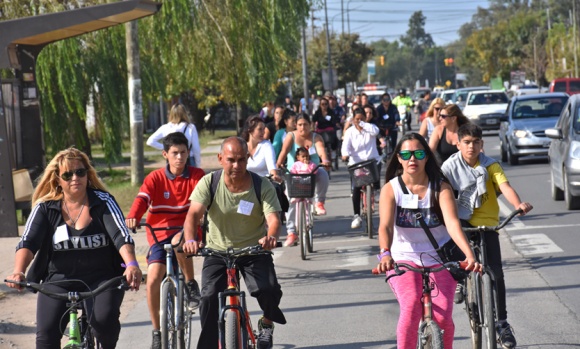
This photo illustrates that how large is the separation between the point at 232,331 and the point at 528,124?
2041 cm

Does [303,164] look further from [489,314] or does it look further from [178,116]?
[489,314]

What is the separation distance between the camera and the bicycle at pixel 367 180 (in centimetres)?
1416

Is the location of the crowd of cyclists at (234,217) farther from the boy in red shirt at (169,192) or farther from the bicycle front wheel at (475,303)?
the bicycle front wheel at (475,303)

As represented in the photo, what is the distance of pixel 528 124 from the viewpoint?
25.7 metres

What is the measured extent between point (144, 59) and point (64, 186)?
59.0ft

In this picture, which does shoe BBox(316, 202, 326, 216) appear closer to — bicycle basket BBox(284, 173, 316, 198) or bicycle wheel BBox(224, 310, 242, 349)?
bicycle basket BBox(284, 173, 316, 198)

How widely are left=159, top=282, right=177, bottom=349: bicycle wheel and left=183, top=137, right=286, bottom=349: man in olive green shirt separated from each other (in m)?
0.32

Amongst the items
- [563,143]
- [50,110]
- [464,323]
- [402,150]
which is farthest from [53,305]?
[50,110]

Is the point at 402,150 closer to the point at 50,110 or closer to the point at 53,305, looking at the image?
the point at 53,305

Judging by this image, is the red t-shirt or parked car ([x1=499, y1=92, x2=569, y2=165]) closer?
the red t-shirt

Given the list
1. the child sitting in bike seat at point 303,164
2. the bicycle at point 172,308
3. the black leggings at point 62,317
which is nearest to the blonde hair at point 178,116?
the child sitting in bike seat at point 303,164

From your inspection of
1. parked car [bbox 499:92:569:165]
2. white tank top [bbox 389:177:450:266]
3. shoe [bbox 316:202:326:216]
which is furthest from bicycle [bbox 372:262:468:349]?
parked car [bbox 499:92:569:165]

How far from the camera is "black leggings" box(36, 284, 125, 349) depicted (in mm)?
5996

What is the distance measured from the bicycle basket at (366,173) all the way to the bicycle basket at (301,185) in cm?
A: 151
